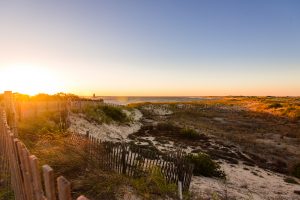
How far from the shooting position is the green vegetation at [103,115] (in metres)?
28.3

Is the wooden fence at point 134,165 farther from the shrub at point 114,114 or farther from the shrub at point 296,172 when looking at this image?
the shrub at point 114,114

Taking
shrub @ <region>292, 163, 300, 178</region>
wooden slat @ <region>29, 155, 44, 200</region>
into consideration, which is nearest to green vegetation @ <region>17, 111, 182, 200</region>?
wooden slat @ <region>29, 155, 44, 200</region>

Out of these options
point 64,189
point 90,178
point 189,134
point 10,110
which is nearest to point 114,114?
point 189,134

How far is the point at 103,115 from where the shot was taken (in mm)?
30953

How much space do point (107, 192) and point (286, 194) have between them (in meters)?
10.3

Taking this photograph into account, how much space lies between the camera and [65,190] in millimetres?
1917

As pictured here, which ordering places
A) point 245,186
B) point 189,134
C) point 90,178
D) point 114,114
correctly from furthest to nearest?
point 114,114
point 189,134
point 245,186
point 90,178

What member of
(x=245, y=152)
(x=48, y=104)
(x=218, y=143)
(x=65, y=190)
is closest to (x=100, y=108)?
(x=48, y=104)

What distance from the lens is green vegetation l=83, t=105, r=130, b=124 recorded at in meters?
28.3

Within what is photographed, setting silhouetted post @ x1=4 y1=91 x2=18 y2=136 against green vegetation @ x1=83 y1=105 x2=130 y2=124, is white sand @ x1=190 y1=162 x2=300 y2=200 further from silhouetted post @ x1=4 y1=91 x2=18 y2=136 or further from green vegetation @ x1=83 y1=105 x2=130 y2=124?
green vegetation @ x1=83 y1=105 x2=130 y2=124

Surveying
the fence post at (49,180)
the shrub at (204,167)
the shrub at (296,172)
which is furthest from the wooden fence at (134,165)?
→ the shrub at (296,172)

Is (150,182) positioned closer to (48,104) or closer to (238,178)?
(238,178)

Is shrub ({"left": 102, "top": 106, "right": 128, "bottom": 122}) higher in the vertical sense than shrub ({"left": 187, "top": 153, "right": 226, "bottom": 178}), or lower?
higher

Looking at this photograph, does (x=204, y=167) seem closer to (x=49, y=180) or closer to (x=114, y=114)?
(x=49, y=180)
